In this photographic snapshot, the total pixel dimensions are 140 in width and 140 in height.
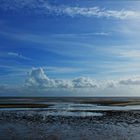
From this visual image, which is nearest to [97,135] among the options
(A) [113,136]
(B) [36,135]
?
(A) [113,136]

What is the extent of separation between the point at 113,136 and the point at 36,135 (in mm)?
5883

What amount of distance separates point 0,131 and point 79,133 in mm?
6612

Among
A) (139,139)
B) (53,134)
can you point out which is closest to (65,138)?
(53,134)

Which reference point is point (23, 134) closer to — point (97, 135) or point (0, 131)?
point (0, 131)

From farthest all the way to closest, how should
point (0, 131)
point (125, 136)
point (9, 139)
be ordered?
point (0, 131) → point (125, 136) → point (9, 139)

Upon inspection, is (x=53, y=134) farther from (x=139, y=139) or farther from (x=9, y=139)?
(x=139, y=139)

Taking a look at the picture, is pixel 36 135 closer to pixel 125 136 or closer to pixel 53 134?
pixel 53 134

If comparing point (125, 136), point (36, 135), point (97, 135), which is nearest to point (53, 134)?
point (36, 135)

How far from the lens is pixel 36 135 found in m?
22.3

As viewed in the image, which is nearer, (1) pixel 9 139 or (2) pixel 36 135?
(1) pixel 9 139

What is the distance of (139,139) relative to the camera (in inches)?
816

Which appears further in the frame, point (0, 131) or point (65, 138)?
point (0, 131)

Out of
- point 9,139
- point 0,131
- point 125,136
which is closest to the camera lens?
point 9,139

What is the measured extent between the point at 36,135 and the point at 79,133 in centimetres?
352
